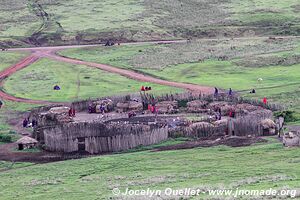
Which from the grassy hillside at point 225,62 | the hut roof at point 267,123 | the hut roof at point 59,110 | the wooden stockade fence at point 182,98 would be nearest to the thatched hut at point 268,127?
the hut roof at point 267,123

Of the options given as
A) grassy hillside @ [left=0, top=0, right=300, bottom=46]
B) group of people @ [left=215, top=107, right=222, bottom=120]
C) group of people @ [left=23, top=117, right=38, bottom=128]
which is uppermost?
grassy hillside @ [left=0, top=0, right=300, bottom=46]

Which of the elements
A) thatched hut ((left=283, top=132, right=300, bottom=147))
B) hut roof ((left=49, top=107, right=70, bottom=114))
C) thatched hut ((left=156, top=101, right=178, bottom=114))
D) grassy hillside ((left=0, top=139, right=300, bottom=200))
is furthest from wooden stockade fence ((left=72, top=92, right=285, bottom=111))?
thatched hut ((left=283, top=132, right=300, bottom=147))

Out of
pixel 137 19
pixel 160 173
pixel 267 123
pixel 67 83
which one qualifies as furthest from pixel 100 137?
pixel 137 19

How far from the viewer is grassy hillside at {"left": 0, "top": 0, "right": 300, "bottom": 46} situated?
371 ft

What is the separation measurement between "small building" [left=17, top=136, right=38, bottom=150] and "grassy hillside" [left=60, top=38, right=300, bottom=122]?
65.6 feet

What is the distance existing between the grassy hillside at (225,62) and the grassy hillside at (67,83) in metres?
4.93

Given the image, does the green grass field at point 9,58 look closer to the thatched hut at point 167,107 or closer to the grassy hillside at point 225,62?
the grassy hillside at point 225,62

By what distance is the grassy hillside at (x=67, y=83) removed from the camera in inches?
2721

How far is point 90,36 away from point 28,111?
167ft

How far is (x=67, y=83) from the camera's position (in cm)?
7519

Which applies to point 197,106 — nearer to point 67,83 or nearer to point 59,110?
point 59,110

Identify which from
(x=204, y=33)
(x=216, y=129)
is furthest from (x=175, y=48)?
(x=216, y=129)

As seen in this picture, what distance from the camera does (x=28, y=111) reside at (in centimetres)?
6244

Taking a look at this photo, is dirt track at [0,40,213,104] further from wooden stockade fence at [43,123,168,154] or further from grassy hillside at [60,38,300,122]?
wooden stockade fence at [43,123,168,154]
